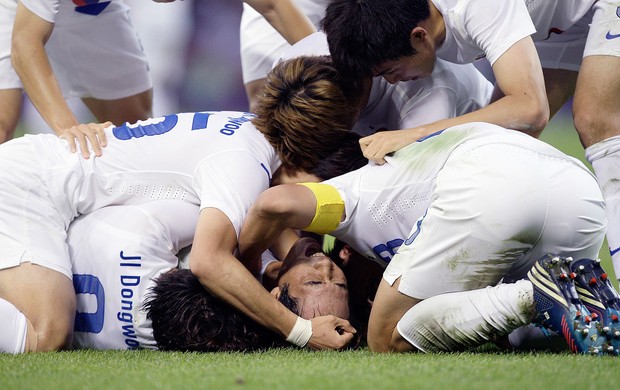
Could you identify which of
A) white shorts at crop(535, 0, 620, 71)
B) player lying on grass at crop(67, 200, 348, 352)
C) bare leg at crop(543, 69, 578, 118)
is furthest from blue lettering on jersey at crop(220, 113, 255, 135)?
bare leg at crop(543, 69, 578, 118)

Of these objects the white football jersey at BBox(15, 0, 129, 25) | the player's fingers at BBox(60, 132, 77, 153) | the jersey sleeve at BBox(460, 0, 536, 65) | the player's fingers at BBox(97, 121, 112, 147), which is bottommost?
the player's fingers at BBox(60, 132, 77, 153)

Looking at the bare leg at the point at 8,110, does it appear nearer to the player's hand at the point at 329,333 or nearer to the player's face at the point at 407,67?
the player's face at the point at 407,67

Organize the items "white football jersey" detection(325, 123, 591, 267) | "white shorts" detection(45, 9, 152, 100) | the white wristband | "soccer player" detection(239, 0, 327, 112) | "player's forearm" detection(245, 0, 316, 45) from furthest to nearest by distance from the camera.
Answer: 1. "soccer player" detection(239, 0, 327, 112)
2. "white shorts" detection(45, 9, 152, 100)
3. "player's forearm" detection(245, 0, 316, 45)
4. the white wristband
5. "white football jersey" detection(325, 123, 591, 267)

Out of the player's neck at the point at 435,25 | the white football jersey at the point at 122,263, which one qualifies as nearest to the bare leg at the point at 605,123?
the player's neck at the point at 435,25

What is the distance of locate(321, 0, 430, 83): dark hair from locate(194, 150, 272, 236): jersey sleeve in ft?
2.09

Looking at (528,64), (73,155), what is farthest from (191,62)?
(528,64)

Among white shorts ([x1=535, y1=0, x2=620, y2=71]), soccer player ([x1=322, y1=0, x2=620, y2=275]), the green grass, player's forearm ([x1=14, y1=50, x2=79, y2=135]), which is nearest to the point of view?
the green grass

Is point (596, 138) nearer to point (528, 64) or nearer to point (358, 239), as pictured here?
point (528, 64)

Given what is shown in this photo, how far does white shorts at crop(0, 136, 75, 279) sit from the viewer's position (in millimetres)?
3879

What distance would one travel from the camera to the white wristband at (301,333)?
3.62 meters

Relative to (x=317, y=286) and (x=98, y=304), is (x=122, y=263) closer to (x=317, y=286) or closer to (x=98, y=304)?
(x=98, y=304)

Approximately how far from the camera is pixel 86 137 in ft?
14.3

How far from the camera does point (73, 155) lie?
4.28 m

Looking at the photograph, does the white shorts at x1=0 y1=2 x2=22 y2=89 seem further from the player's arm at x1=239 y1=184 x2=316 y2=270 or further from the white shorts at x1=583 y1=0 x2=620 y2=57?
the white shorts at x1=583 y1=0 x2=620 y2=57
